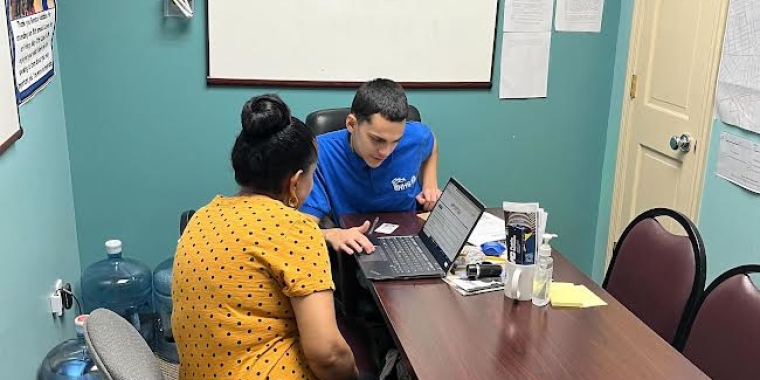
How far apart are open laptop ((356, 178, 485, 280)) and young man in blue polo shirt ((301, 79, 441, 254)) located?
11 cm

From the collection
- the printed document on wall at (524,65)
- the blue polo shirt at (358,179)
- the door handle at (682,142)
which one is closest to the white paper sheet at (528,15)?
the printed document on wall at (524,65)

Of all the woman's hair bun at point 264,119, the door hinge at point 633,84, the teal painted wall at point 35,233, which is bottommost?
the teal painted wall at point 35,233

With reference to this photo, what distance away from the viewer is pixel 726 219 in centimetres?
257

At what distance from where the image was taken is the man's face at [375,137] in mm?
2107

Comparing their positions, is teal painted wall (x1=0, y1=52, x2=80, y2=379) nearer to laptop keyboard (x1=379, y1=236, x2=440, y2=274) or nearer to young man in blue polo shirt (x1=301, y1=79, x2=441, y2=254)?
young man in blue polo shirt (x1=301, y1=79, x2=441, y2=254)

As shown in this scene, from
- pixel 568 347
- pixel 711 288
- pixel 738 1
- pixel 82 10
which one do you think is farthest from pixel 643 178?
pixel 82 10

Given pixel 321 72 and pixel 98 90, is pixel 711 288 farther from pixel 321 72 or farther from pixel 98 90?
pixel 98 90

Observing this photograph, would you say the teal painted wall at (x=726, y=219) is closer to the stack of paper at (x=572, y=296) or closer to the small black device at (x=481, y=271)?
the stack of paper at (x=572, y=296)

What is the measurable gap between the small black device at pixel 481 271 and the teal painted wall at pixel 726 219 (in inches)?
46.5

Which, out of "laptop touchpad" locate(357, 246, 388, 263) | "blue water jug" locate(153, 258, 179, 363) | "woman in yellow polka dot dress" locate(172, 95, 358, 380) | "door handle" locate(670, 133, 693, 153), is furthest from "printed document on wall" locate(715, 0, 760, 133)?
"blue water jug" locate(153, 258, 179, 363)

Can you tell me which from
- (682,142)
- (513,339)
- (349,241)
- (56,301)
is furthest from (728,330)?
(56,301)

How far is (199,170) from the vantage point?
9.59ft

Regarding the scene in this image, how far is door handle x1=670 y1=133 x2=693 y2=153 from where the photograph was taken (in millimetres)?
2770

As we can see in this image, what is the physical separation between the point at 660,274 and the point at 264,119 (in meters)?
1.19
